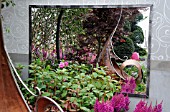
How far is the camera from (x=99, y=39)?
8.29 ft

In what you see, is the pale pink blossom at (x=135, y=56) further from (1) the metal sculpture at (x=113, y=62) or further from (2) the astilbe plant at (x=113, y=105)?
(2) the astilbe plant at (x=113, y=105)

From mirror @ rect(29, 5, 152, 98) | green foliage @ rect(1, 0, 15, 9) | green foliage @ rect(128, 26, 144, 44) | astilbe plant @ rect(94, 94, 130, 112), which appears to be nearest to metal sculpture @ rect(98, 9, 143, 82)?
mirror @ rect(29, 5, 152, 98)

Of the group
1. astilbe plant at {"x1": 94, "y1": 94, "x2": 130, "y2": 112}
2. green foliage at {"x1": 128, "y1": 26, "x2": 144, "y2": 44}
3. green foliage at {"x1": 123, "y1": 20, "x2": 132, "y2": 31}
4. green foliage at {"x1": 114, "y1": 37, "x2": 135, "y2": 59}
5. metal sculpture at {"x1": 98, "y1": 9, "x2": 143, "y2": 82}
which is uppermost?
green foliage at {"x1": 123, "y1": 20, "x2": 132, "y2": 31}

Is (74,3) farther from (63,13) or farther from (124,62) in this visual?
(124,62)

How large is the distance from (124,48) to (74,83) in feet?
2.13

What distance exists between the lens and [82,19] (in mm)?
2559

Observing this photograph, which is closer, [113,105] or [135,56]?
[113,105]

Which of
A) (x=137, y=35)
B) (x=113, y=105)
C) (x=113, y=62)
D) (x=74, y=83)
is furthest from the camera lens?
(x=74, y=83)

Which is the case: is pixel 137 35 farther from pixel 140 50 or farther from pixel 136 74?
pixel 136 74

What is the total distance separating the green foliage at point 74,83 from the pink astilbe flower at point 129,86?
0.20 feet

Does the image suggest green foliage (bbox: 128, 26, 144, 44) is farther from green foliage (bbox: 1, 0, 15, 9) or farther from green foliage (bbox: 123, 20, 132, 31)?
green foliage (bbox: 1, 0, 15, 9)

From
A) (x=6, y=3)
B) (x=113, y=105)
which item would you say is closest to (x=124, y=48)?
(x=113, y=105)

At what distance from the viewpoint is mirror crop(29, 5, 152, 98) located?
2393mm

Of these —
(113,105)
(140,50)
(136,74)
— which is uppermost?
(140,50)
